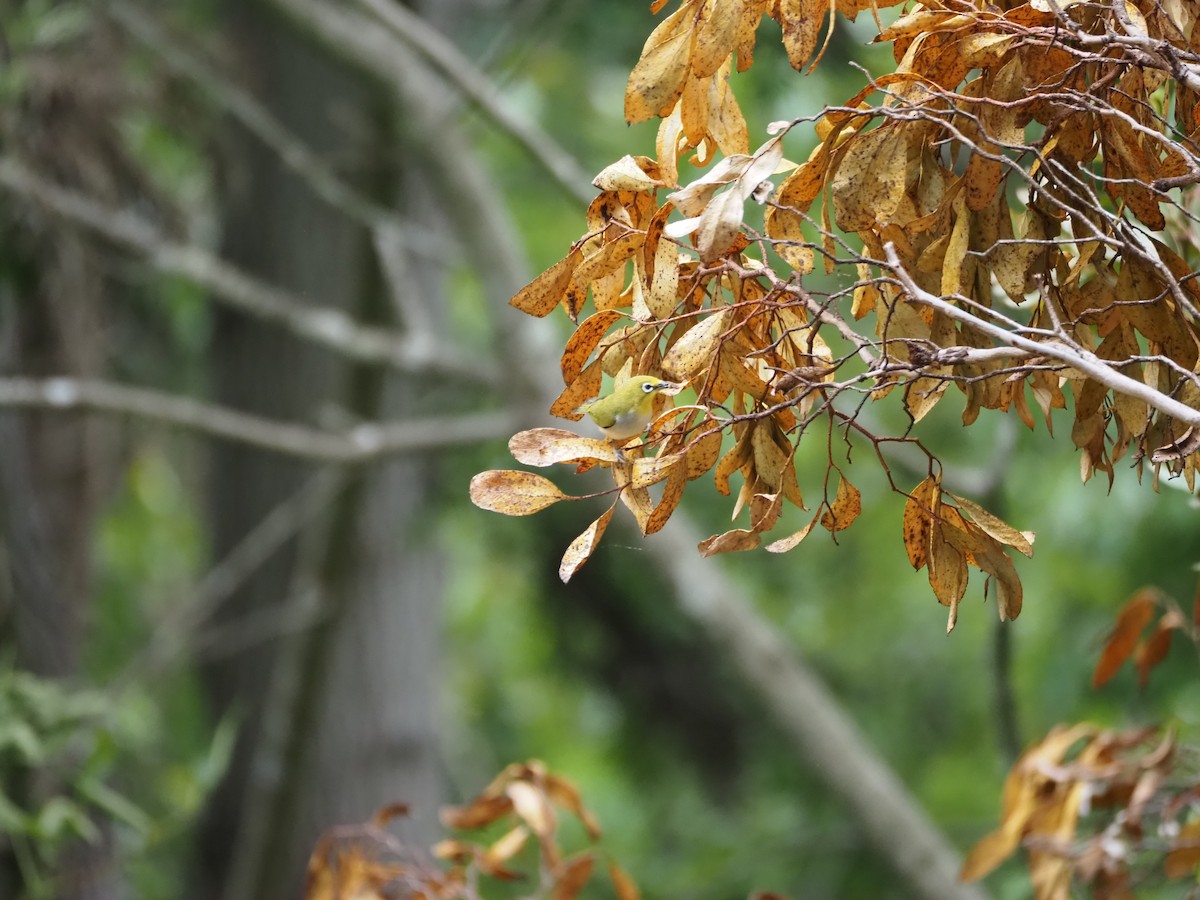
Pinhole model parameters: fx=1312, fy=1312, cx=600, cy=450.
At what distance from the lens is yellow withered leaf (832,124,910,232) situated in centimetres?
61

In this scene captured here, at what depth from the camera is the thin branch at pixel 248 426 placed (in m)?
2.15

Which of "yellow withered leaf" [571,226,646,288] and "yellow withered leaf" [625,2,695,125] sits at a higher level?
"yellow withered leaf" [625,2,695,125]

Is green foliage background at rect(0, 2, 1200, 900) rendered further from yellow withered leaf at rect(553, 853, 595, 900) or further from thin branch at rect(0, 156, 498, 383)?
yellow withered leaf at rect(553, 853, 595, 900)

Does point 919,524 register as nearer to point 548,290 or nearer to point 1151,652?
point 548,290

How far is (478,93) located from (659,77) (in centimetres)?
169

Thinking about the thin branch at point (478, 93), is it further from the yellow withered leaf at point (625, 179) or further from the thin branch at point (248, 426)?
the yellow withered leaf at point (625, 179)

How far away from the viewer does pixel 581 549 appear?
0.63 metres

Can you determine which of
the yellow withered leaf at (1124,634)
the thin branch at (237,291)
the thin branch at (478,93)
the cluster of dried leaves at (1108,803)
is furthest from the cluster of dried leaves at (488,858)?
the thin branch at (237,291)

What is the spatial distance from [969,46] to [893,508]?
14.2ft

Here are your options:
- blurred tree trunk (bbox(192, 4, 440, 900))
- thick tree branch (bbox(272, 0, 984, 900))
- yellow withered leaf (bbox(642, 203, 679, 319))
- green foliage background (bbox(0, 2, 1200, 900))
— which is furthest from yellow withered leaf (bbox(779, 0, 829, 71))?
blurred tree trunk (bbox(192, 4, 440, 900))

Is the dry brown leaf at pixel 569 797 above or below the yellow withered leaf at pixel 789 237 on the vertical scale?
below

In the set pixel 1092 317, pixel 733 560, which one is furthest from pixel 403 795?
pixel 1092 317

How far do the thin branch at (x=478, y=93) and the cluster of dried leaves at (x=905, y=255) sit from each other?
5.14 feet

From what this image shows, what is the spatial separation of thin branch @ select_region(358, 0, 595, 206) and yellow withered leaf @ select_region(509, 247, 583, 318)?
5.14 feet
